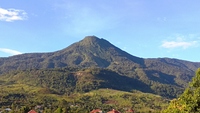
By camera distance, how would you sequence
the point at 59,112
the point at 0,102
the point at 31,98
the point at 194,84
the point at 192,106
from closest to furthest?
the point at 192,106 → the point at 194,84 → the point at 59,112 → the point at 0,102 → the point at 31,98

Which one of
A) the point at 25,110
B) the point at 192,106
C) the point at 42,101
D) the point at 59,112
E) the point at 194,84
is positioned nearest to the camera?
the point at 192,106

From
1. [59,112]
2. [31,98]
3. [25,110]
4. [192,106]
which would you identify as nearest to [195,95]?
[192,106]

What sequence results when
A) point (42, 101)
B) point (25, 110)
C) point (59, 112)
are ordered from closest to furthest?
point (59, 112)
point (25, 110)
point (42, 101)

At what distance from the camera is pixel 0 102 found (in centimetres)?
17375

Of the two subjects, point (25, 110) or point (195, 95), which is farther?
point (25, 110)

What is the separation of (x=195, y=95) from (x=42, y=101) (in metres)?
176

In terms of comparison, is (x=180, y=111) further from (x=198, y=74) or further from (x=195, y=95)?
(x=198, y=74)

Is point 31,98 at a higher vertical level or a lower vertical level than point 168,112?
lower

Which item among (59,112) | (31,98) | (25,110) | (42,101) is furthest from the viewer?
(31,98)

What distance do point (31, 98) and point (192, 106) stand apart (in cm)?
19048

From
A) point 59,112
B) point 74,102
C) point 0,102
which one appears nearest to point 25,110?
point 59,112

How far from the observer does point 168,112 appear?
2244 centimetres

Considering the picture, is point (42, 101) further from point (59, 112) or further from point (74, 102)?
point (59, 112)

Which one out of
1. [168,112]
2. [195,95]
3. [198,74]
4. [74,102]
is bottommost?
[74,102]
